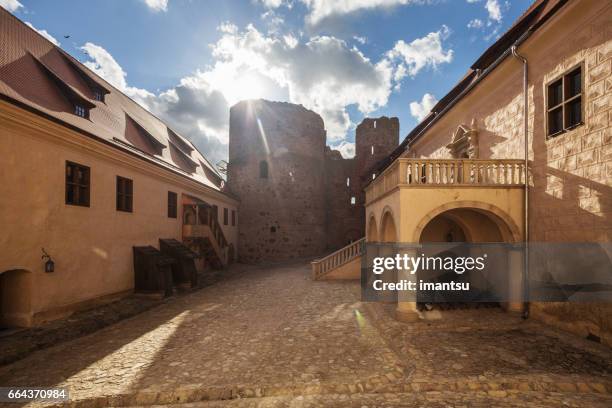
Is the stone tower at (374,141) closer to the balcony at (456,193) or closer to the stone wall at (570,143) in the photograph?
the stone wall at (570,143)

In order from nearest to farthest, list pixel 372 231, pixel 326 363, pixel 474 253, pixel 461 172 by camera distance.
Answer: pixel 326 363 < pixel 461 172 < pixel 474 253 < pixel 372 231

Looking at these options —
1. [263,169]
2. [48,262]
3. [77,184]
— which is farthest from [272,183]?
[48,262]

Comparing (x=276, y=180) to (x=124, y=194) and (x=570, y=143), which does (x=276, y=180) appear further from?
(x=570, y=143)

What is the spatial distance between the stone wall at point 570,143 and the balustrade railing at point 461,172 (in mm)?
492

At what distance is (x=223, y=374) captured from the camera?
519cm

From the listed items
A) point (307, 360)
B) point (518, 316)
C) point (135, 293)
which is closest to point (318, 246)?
point (135, 293)

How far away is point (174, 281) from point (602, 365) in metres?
14.1

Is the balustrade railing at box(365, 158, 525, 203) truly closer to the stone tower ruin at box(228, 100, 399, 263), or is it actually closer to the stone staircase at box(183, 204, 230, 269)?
the stone staircase at box(183, 204, 230, 269)

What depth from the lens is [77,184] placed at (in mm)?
8859

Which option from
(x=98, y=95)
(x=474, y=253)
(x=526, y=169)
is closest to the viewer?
(x=526, y=169)

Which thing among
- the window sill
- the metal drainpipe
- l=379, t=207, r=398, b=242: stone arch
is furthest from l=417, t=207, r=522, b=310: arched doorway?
the window sill

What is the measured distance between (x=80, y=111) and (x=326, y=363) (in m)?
11.6

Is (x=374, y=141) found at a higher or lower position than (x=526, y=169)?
higher

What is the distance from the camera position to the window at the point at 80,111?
988cm
